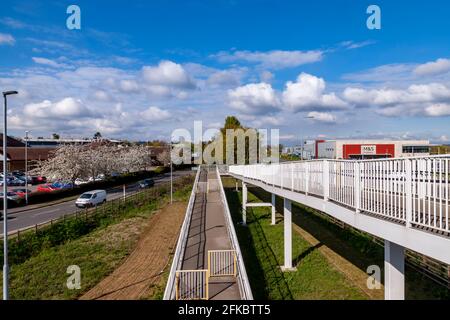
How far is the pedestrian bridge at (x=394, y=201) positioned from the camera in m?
5.34

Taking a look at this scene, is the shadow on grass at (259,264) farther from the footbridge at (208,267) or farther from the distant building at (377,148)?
the distant building at (377,148)

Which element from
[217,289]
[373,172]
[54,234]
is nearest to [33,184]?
[54,234]

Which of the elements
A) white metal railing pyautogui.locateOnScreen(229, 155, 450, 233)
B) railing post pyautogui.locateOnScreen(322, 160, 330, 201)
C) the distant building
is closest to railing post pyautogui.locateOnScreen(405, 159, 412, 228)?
white metal railing pyautogui.locateOnScreen(229, 155, 450, 233)

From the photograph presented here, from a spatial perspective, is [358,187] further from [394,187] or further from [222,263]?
[222,263]

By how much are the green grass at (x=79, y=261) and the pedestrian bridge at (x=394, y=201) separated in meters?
7.78

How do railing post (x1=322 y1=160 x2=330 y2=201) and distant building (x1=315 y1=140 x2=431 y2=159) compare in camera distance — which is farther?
distant building (x1=315 y1=140 x2=431 y2=159)

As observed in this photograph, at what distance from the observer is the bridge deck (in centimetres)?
1040

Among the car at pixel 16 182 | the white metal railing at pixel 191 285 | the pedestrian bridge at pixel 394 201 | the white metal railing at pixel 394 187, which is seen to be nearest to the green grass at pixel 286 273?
the white metal railing at pixel 191 285

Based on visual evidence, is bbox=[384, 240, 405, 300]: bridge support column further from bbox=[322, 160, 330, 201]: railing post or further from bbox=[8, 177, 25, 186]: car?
bbox=[8, 177, 25, 186]: car

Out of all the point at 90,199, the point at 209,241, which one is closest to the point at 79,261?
the point at 209,241

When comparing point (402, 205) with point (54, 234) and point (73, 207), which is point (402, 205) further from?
point (73, 207)

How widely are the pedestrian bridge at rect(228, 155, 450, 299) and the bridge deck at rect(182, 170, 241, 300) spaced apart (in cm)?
349

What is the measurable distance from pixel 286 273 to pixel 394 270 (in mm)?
9677

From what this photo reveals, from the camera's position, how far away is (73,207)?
108 feet
